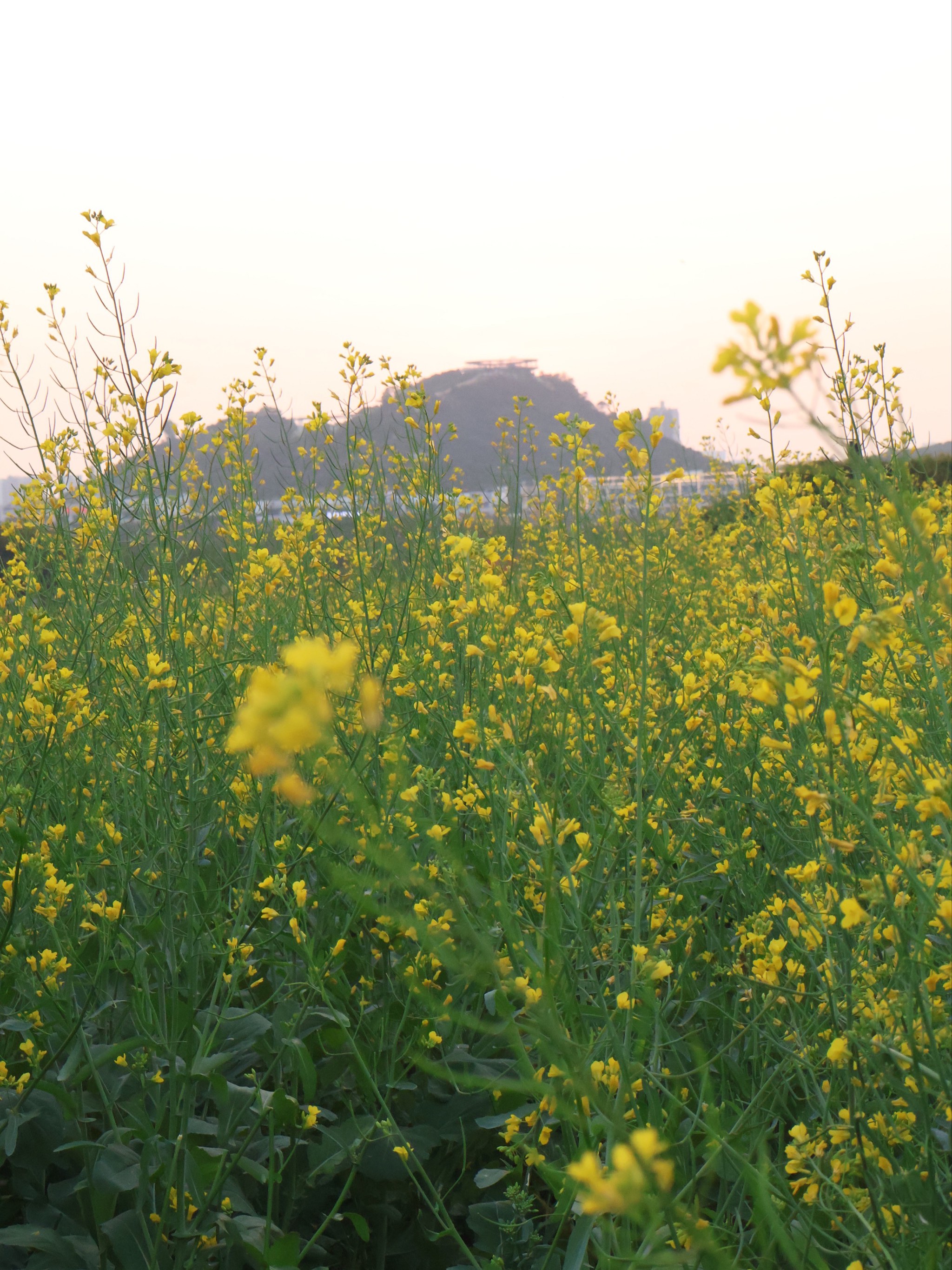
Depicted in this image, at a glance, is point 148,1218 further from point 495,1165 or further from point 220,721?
point 220,721

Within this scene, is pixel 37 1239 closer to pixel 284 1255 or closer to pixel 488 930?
pixel 284 1255

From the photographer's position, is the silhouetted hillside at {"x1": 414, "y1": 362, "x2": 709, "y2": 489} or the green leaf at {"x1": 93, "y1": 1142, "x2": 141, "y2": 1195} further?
the silhouetted hillside at {"x1": 414, "y1": 362, "x2": 709, "y2": 489}

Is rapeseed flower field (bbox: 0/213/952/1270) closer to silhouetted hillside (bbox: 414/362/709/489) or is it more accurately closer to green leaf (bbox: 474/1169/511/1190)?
green leaf (bbox: 474/1169/511/1190)

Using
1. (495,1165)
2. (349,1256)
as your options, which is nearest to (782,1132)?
(495,1165)

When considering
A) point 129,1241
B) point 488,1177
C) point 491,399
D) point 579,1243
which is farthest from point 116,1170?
point 491,399

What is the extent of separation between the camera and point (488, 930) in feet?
5.01

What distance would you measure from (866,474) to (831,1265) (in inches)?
50.7

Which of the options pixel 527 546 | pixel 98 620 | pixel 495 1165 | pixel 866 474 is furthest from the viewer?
pixel 527 546

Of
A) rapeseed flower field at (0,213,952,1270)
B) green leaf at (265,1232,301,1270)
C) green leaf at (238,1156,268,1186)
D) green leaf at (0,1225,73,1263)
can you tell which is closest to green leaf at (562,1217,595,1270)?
rapeseed flower field at (0,213,952,1270)

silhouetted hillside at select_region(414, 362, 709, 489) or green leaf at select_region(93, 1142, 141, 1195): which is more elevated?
silhouetted hillside at select_region(414, 362, 709, 489)

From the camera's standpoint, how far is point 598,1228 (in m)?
1.52

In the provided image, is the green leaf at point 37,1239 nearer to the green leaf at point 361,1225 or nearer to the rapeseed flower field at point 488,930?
the rapeseed flower field at point 488,930

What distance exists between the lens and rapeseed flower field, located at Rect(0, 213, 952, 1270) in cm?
125

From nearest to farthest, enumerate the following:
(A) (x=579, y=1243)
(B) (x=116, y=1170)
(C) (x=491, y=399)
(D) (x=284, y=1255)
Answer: (A) (x=579, y=1243) < (D) (x=284, y=1255) < (B) (x=116, y=1170) < (C) (x=491, y=399)
